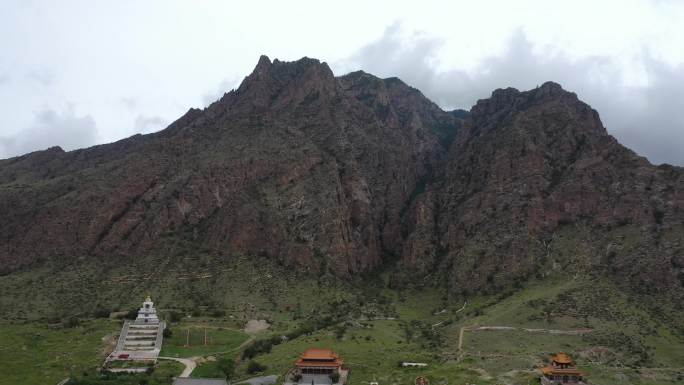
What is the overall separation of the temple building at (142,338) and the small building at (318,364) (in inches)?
1067

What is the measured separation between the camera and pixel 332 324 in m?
Answer: 141

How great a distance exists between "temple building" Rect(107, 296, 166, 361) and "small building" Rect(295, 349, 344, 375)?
2711 centimetres

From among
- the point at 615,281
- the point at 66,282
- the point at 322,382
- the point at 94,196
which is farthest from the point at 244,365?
the point at 94,196

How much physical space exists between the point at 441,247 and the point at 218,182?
62.5m

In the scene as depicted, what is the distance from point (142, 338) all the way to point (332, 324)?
3731cm

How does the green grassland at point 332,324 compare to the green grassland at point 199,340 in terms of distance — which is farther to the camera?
the green grassland at point 199,340

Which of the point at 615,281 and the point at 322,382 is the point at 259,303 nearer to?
the point at 322,382

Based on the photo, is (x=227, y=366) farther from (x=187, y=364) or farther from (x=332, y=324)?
(x=332, y=324)

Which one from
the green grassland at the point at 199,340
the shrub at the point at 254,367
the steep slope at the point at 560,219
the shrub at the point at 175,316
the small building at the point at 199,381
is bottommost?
the small building at the point at 199,381

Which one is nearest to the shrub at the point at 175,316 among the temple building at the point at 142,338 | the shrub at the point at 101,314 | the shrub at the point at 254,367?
the temple building at the point at 142,338

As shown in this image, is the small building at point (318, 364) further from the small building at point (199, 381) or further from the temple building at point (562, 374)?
the temple building at point (562, 374)

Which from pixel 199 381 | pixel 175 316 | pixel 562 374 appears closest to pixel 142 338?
pixel 175 316

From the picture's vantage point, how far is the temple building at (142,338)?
117250 millimetres

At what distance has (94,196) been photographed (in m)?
184
